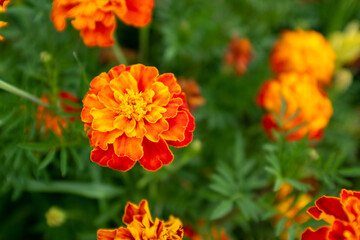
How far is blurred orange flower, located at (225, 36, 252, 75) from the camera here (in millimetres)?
1386

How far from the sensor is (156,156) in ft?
2.39

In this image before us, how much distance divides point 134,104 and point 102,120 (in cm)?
8

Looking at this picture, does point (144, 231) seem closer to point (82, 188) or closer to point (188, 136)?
point (188, 136)

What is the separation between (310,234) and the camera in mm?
726

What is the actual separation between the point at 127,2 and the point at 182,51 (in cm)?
49

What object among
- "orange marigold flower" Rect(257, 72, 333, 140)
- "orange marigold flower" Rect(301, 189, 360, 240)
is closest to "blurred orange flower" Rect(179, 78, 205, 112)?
"orange marigold flower" Rect(257, 72, 333, 140)

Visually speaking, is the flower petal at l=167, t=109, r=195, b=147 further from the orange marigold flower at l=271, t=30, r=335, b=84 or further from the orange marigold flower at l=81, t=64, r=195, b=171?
the orange marigold flower at l=271, t=30, r=335, b=84

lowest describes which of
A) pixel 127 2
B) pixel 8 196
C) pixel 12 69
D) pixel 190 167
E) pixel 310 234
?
pixel 8 196

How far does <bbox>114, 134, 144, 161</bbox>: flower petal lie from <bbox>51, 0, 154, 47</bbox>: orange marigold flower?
10.1 inches

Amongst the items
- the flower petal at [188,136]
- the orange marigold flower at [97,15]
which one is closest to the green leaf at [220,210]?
the flower petal at [188,136]

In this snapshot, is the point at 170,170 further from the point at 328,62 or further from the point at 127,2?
the point at 328,62

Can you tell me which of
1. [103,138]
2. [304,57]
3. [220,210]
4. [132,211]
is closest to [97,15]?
[103,138]

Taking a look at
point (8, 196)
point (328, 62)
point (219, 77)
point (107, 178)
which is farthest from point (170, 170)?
point (328, 62)

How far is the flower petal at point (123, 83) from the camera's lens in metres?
0.74
